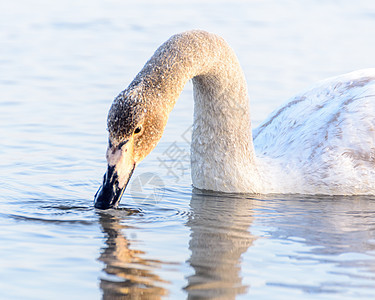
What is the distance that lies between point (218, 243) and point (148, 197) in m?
1.73

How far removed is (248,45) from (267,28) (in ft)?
4.43

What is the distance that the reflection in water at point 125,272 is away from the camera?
6.06 meters

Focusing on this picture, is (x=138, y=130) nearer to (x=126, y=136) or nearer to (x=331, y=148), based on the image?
(x=126, y=136)

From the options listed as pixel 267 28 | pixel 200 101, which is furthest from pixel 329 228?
pixel 267 28

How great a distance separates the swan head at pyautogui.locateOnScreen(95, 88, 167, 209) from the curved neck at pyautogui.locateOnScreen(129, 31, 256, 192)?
0.94 m

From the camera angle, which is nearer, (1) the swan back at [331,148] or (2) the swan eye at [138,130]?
(2) the swan eye at [138,130]

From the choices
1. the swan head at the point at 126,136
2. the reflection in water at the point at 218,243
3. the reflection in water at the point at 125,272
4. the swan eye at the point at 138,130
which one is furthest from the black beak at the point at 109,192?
the reflection in water at the point at 218,243

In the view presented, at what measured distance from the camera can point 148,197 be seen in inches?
350

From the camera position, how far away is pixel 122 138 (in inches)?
285

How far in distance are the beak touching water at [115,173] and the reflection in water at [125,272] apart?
0.28m

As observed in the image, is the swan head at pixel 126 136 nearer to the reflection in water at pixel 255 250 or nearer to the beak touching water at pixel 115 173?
the beak touching water at pixel 115 173

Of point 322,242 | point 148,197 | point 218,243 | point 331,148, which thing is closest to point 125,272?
point 218,243

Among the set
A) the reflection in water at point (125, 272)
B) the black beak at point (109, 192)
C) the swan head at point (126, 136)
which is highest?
the swan head at point (126, 136)

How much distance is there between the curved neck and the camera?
8312 mm
